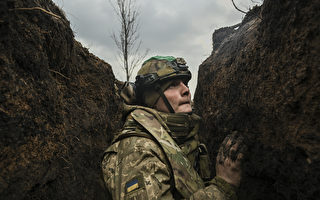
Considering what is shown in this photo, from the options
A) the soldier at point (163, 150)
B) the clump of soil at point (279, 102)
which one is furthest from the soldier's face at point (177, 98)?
the clump of soil at point (279, 102)

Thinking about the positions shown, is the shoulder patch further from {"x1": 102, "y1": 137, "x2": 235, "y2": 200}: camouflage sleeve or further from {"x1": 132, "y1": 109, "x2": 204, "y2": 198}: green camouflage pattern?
{"x1": 132, "y1": 109, "x2": 204, "y2": 198}: green camouflage pattern

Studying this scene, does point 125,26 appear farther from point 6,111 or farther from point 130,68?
point 6,111

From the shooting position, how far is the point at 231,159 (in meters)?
1.70

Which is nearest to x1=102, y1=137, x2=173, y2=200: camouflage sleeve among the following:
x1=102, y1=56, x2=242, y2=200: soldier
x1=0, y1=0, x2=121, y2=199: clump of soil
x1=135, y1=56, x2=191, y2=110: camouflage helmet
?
x1=102, y1=56, x2=242, y2=200: soldier

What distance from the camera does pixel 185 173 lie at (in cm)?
178

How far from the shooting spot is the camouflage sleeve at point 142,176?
155cm

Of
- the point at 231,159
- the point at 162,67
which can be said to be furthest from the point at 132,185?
the point at 162,67

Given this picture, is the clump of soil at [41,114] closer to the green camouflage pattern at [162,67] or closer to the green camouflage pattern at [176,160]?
the green camouflage pattern at [176,160]

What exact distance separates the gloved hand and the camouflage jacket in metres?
0.08

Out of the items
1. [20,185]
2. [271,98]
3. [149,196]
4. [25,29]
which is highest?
[25,29]

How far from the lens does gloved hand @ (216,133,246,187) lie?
1658 millimetres

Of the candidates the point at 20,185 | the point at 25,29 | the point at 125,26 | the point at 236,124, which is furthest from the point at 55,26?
the point at 125,26

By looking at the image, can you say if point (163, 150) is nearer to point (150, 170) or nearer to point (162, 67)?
point (150, 170)

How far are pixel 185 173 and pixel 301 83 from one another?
121 centimetres
